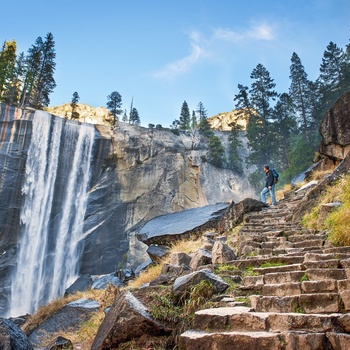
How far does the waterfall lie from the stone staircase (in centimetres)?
2272

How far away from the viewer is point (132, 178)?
3120 centimetres

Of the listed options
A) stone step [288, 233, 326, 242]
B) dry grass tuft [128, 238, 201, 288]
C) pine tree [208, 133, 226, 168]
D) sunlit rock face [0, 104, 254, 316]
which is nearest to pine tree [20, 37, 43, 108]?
sunlit rock face [0, 104, 254, 316]

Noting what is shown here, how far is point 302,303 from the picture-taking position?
12.5 ft

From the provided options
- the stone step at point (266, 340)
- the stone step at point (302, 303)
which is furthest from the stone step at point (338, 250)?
the stone step at point (266, 340)

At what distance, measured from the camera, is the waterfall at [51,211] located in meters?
25.1

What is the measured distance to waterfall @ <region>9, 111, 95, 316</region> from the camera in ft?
82.3

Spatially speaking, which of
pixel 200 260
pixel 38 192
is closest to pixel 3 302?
pixel 38 192

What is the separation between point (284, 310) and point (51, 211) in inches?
1056

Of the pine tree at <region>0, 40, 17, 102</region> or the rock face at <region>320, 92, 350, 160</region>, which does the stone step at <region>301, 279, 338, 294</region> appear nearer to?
the rock face at <region>320, 92, 350, 160</region>

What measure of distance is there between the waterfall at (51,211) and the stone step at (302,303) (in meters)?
23.5

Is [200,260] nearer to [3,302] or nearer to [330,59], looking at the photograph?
[3,302]

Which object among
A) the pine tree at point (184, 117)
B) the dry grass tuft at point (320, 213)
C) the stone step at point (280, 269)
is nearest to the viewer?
the stone step at point (280, 269)

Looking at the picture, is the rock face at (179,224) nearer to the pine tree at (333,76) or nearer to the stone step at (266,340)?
the stone step at (266,340)

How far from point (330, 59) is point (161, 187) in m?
24.2
